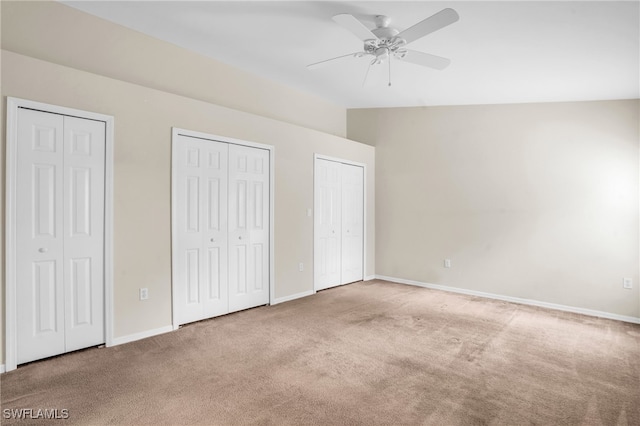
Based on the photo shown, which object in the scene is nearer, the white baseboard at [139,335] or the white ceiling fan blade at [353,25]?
the white ceiling fan blade at [353,25]

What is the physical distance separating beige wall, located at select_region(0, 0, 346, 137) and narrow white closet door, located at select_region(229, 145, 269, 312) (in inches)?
30.5

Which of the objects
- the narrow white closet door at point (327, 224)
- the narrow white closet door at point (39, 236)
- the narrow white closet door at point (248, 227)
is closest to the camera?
the narrow white closet door at point (39, 236)

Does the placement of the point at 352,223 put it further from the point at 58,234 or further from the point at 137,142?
the point at 58,234

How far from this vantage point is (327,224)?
18.2ft

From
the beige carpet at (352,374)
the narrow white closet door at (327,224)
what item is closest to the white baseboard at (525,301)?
the beige carpet at (352,374)

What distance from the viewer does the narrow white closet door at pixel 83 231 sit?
301 cm

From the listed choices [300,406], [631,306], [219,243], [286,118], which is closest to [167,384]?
[300,406]

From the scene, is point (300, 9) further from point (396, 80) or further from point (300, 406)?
point (300, 406)

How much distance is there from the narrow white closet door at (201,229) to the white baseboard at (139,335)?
200 mm

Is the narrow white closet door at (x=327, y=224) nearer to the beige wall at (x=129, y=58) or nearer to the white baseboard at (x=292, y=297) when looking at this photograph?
the white baseboard at (x=292, y=297)

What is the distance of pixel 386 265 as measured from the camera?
20.6 feet

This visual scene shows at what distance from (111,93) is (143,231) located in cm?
130

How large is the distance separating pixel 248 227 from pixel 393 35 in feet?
8.72

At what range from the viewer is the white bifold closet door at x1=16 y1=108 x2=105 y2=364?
2775 mm
